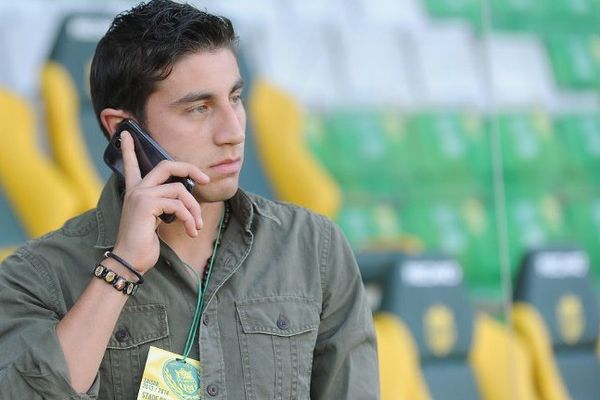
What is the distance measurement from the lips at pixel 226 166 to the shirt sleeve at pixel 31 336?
0.25 metres

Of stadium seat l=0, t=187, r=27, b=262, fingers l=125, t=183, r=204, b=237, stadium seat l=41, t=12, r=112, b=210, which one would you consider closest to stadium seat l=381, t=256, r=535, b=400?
stadium seat l=41, t=12, r=112, b=210

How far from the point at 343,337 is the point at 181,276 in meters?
0.24

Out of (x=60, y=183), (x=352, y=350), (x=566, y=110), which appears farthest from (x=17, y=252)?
(x=566, y=110)

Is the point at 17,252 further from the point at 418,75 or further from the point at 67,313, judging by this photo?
the point at 418,75

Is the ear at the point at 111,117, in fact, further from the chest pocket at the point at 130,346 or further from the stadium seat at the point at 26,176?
the stadium seat at the point at 26,176

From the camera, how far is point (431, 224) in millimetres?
3574

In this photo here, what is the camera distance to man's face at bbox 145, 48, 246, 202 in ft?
4.75

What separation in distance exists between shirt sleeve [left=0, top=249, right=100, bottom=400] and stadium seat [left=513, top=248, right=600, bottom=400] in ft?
7.78

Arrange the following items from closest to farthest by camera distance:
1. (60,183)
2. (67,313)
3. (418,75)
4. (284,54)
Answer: (67,313)
(60,183)
(284,54)
(418,75)

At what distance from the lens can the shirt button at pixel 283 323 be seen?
1.47 metres

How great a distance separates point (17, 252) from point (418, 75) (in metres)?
2.41

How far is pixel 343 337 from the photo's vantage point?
150 centimetres

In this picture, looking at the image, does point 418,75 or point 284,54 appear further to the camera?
point 418,75

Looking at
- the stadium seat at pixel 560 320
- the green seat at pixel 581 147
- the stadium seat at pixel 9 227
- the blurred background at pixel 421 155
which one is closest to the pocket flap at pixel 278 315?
the blurred background at pixel 421 155
